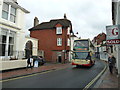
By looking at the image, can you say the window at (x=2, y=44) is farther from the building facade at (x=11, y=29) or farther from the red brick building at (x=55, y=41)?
the red brick building at (x=55, y=41)

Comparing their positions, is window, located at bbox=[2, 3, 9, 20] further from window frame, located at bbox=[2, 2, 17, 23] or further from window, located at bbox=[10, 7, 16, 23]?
window, located at bbox=[10, 7, 16, 23]

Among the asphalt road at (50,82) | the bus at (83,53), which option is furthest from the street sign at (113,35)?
the bus at (83,53)

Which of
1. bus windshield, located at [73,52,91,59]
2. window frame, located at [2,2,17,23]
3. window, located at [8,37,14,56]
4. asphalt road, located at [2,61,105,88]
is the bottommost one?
asphalt road, located at [2,61,105,88]

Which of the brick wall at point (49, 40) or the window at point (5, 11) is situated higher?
the window at point (5, 11)


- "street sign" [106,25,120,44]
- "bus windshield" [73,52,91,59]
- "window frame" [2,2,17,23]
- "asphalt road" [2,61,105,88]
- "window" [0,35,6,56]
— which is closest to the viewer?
"street sign" [106,25,120,44]

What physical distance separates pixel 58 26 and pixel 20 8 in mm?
12445

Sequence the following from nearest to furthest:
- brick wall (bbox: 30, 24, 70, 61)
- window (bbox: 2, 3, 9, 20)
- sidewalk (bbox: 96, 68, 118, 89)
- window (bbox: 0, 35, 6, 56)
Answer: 1. sidewalk (bbox: 96, 68, 118, 89)
2. window (bbox: 0, 35, 6, 56)
3. window (bbox: 2, 3, 9, 20)
4. brick wall (bbox: 30, 24, 70, 61)

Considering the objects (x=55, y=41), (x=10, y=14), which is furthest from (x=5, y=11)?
(x=55, y=41)

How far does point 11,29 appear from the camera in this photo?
12.9 m

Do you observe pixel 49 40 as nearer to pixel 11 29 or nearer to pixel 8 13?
pixel 11 29

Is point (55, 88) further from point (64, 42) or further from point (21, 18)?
point (64, 42)

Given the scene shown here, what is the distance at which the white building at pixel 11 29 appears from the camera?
39.6 ft

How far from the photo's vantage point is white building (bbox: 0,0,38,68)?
39.6ft

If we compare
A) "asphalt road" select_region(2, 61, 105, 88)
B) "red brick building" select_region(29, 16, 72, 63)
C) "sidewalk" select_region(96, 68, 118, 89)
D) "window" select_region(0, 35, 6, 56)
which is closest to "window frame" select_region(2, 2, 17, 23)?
"window" select_region(0, 35, 6, 56)
